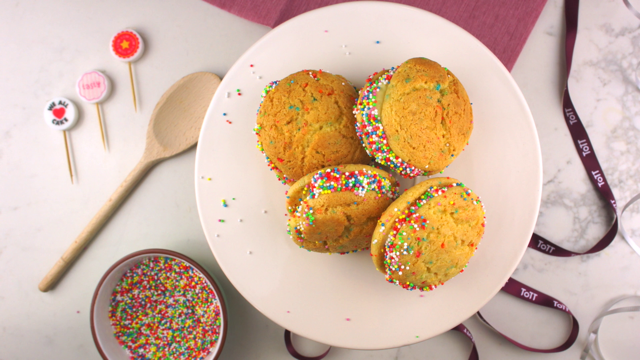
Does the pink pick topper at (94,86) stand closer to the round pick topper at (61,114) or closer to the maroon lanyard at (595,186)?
the round pick topper at (61,114)

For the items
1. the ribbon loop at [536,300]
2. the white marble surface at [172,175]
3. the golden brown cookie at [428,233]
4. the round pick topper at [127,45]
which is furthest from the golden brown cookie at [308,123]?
the ribbon loop at [536,300]

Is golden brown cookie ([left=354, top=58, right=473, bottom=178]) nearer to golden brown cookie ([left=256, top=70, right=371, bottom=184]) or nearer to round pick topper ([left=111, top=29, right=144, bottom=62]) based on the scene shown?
golden brown cookie ([left=256, top=70, right=371, bottom=184])

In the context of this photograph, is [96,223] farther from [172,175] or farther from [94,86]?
[94,86]

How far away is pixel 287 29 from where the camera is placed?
1607mm

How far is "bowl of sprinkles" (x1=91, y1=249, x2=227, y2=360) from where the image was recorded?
6.20ft

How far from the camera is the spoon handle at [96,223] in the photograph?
195 cm

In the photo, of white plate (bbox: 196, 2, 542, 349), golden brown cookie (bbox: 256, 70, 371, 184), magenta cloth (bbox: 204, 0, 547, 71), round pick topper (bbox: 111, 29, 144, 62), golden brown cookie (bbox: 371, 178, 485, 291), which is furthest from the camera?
round pick topper (bbox: 111, 29, 144, 62)

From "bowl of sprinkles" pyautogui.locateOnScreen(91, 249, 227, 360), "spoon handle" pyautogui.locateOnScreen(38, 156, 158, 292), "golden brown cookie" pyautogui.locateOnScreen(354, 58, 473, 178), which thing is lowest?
"bowl of sprinkles" pyautogui.locateOnScreen(91, 249, 227, 360)

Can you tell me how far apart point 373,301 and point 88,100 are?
175 cm

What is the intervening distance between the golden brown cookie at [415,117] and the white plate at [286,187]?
230 millimetres

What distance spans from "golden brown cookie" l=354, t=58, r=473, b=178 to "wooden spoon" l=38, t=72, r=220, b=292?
0.90 metres

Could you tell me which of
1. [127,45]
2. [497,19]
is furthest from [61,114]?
[497,19]

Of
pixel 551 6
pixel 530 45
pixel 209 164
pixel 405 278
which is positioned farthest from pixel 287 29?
pixel 551 6

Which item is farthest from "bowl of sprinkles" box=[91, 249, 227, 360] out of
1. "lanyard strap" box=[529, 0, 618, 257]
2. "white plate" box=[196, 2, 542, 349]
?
"lanyard strap" box=[529, 0, 618, 257]
